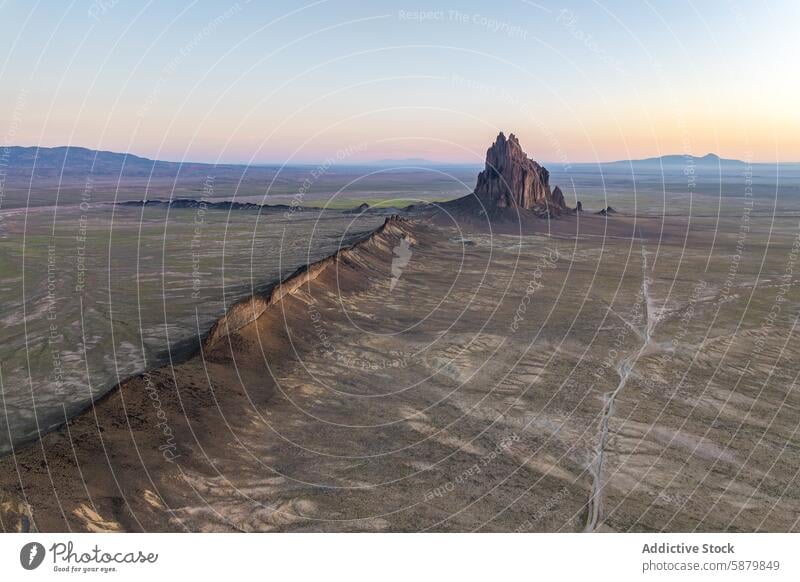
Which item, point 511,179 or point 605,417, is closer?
point 605,417

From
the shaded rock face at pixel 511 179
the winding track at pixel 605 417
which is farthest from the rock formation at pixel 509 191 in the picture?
the winding track at pixel 605 417

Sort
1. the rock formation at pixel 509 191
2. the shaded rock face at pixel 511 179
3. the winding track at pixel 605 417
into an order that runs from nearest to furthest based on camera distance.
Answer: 1. the winding track at pixel 605 417
2. the rock formation at pixel 509 191
3. the shaded rock face at pixel 511 179

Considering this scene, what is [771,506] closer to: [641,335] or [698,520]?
[698,520]

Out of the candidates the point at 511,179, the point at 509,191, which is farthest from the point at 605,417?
the point at 511,179

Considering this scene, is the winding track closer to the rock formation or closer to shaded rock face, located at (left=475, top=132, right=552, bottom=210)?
the rock formation

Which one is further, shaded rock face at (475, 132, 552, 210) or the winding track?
shaded rock face at (475, 132, 552, 210)

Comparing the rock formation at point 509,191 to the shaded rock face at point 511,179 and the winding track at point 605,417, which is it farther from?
the winding track at point 605,417

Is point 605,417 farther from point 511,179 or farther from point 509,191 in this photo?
point 511,179

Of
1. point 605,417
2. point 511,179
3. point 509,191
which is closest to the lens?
point 605,417

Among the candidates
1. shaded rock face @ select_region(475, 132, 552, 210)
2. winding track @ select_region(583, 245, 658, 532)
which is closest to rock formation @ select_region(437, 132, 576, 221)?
shaded rock face @ select_region(475, 132, 552, 210)
